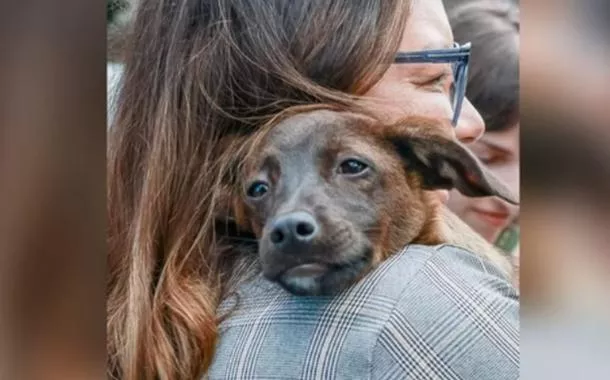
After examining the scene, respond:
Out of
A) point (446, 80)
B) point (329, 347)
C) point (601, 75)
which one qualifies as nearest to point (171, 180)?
point (329, 347)

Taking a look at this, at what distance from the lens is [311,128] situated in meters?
1.48

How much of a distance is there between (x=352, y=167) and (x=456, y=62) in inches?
11.4

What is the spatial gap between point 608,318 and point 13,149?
1.28m

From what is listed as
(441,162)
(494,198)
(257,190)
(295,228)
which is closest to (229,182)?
(257,190)

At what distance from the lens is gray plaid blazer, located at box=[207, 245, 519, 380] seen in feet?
4.66

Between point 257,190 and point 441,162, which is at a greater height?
point 441,162

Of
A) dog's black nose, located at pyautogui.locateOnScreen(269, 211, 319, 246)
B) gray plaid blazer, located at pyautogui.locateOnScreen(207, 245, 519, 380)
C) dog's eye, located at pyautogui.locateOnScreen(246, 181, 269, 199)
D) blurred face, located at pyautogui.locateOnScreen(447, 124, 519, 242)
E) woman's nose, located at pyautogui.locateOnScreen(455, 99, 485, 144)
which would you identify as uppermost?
woman's nose, located at pyautogui.locateOnScreen(455, 99, 485, 144)

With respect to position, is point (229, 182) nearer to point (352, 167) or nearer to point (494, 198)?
point (352, 167)

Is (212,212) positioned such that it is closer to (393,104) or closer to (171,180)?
(171,180)

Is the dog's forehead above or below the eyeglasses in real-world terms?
below

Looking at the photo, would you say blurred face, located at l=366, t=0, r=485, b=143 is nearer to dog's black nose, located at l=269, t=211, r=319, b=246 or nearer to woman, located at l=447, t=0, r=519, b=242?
woman, located at l=447, t=0, r=519, b=242

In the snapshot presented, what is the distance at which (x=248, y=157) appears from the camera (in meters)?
1.51

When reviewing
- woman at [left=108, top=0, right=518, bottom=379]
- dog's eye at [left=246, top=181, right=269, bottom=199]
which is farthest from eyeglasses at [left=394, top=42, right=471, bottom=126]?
dog's eye at [left=246, top=181, right=269, bottom=199]

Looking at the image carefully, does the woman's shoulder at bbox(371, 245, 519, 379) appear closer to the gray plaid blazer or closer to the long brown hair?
the gray plaid blazer
